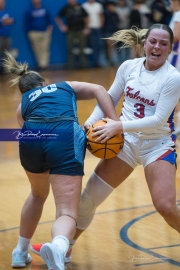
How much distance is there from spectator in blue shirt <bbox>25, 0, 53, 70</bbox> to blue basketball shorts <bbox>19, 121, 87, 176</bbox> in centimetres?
1338

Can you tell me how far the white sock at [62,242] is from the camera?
390cm

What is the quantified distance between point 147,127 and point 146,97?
260mm

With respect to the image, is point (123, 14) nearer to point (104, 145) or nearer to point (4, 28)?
point (4, 28)

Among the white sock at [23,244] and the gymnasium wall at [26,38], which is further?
the gymnasium wall at [26,38]

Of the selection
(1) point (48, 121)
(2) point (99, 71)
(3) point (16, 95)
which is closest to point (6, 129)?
(3) point (16, 95)

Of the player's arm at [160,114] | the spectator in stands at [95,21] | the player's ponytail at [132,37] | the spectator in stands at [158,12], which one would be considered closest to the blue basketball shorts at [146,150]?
the player's arm at [160,114]

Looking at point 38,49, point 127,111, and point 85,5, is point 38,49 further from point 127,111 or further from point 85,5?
point 127,111

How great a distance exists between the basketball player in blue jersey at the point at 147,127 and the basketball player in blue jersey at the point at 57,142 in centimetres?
20

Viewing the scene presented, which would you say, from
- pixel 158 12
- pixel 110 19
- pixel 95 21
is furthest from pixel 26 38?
pixel 158 12

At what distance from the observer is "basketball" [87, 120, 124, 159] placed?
446cm

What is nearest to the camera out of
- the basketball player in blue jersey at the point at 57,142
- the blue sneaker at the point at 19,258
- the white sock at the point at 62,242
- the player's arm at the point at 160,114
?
the white sock at the point at 62,242

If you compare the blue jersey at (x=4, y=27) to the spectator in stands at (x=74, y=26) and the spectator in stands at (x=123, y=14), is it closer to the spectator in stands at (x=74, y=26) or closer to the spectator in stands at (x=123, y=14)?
the spectator in stands at (x=74, y=26)

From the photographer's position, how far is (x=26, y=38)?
17.9 metres

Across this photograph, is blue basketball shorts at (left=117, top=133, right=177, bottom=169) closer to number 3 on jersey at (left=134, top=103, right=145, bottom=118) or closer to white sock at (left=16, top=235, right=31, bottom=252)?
number 3 on jersey at (left=134, top=103, right=145, bottom=118)
